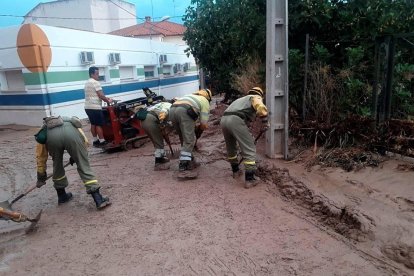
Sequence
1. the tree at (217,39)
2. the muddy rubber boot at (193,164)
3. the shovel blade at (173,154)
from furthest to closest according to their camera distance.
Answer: the tree at (217,39)
the shovel blade at (173,154)
the muddy rubber boot at (193,164)

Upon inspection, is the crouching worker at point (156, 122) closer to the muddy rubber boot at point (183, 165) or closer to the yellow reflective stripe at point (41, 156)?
the muddy rubber boot at point (183, 165)

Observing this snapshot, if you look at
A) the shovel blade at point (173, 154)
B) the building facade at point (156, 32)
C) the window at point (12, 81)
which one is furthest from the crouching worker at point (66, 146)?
the building facade at point (156, 32)

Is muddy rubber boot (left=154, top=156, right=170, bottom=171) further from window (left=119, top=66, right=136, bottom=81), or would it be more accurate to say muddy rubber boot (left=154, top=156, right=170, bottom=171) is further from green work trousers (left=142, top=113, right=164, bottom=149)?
window (left=119, top=66, right=136, bottom=81)

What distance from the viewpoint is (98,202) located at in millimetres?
4566

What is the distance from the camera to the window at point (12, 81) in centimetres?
1220

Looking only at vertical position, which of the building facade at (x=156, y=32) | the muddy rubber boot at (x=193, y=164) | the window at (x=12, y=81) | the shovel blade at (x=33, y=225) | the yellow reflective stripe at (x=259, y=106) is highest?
the building facade at (x=156, y=32)

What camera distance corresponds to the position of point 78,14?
1315 inches

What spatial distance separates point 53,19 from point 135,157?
1275 inches

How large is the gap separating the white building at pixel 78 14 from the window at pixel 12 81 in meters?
22.2

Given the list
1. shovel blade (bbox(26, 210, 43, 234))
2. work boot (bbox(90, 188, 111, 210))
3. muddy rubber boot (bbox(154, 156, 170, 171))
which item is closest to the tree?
muddy rubber boot (bbox(154, 156, 170, 171))

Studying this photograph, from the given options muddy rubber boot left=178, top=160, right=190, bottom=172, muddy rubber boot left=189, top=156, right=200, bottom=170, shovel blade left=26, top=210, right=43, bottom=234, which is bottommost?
shovel blade left=26, top=210, right=43, bottom=234

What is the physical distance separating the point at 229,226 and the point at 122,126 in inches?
178

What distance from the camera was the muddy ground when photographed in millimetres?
3172

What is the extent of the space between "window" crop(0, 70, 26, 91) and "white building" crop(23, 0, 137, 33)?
72.7ft
